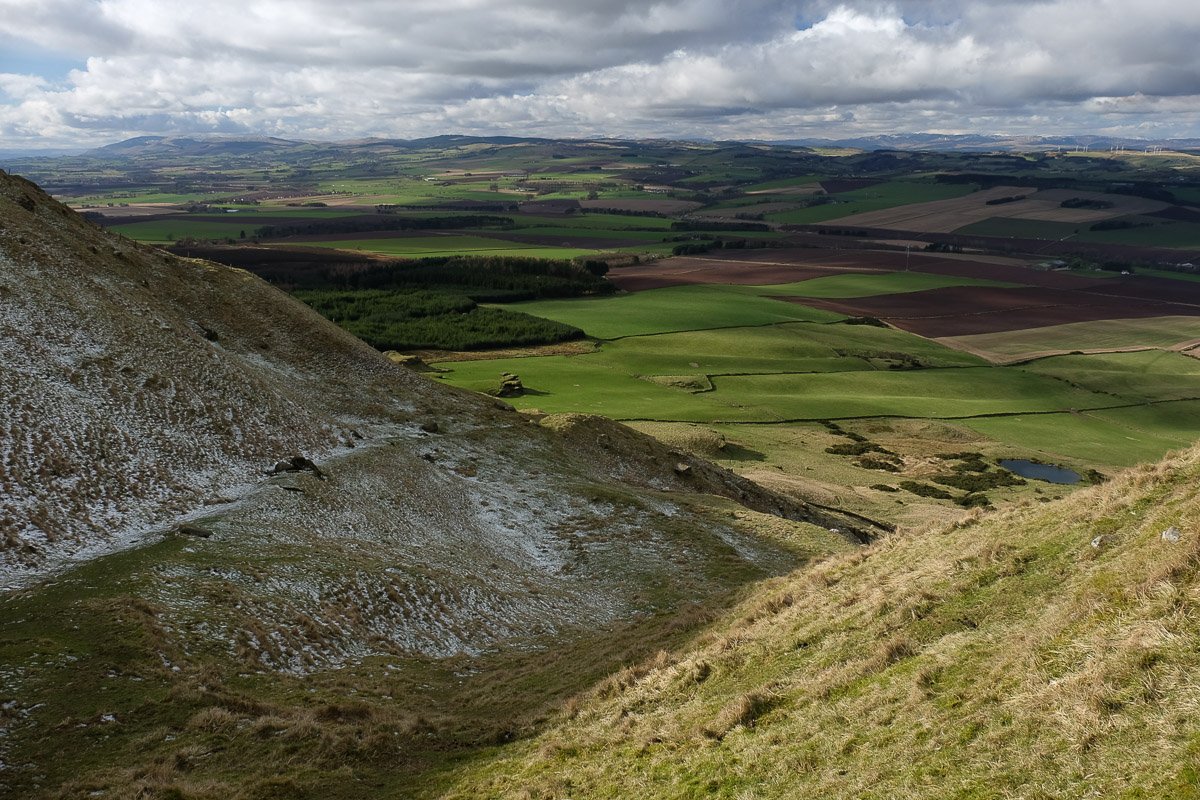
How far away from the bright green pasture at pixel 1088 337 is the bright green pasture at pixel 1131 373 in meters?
5.75

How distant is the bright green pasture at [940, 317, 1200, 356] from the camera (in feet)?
422

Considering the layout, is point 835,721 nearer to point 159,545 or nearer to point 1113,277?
point 159,545

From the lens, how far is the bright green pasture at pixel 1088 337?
422ft

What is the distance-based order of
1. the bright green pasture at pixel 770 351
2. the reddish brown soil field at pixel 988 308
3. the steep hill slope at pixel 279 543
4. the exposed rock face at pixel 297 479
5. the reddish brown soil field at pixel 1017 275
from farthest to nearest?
the reddish brown soil field at pixel 1017 275 → the reddish brown soil field at pixel 988 308 → the bright green pasture at pixel 770 351 → the exposed rock face at pixel 297 479 → the steep hill slope at pixel 279 543

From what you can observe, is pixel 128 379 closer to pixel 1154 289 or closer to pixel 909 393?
pixel 909 393

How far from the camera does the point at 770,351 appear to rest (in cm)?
12075

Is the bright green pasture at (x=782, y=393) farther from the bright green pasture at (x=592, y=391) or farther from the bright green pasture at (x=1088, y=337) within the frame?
the bright green pasture at (x=1088, y=337)

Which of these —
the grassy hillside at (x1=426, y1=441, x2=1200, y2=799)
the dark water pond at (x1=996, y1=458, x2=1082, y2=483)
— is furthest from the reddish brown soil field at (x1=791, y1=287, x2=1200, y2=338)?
the grassy hillside at (x1=426, y1=441, x2=1200, y2=799)

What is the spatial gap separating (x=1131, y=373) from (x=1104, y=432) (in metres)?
32.3

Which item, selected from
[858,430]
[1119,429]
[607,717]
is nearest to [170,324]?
[607,717]

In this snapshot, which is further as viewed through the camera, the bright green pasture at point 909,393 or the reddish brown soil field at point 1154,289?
the reddish brown soil field at point 1154,289

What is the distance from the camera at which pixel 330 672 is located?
24031 mm

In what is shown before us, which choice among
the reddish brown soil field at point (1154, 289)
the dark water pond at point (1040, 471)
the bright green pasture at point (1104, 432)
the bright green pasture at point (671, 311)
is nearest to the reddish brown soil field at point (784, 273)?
the reddish brown soil field at point (1154, 289)

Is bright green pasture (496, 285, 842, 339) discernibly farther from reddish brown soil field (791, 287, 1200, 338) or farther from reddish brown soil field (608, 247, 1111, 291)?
reddish brown soil field (791, 287, 1200, 338)
